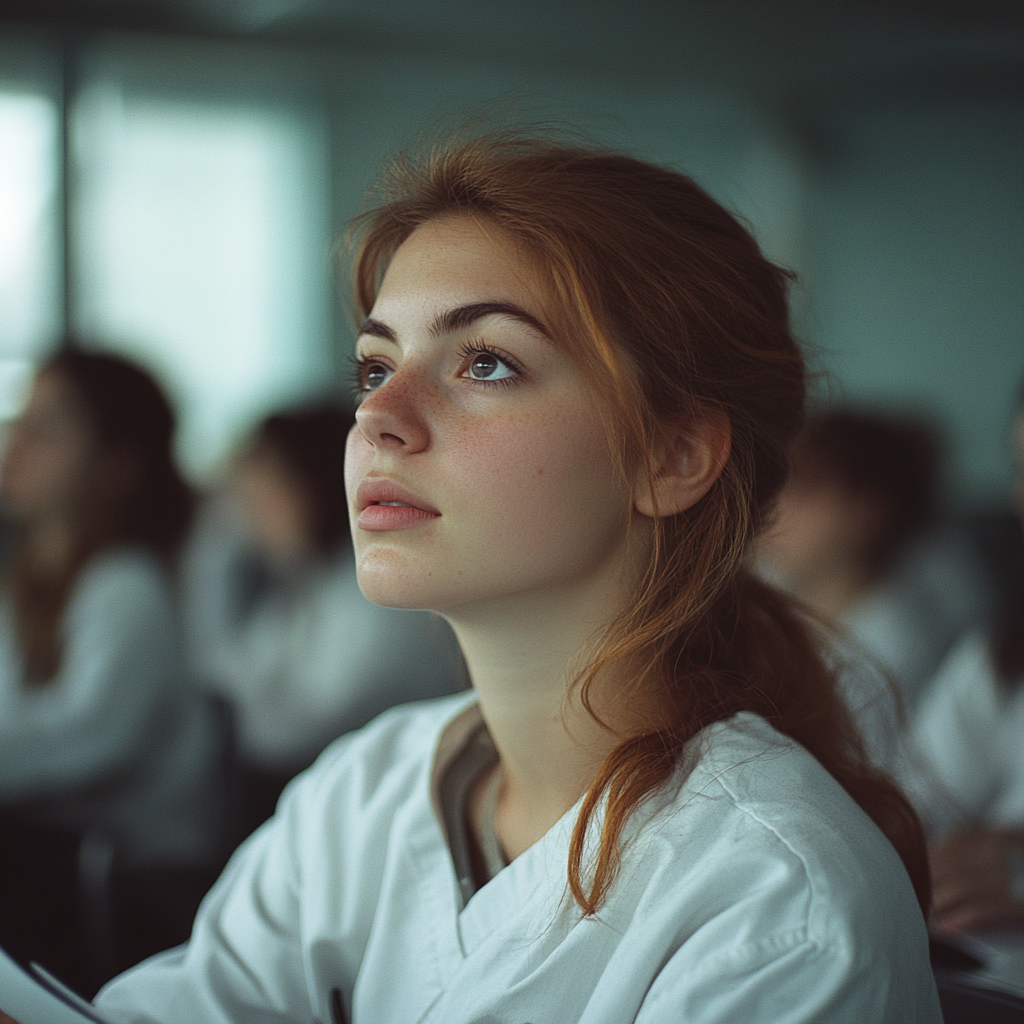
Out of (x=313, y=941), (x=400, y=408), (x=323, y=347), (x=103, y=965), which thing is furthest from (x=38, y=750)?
(x=323, y=347)

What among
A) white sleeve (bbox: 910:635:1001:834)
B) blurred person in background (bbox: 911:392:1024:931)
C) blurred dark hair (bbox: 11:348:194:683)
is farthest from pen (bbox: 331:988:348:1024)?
blurred dark hair (bbox: 11:348:194:683)

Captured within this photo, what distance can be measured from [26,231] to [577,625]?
4365 millimetres

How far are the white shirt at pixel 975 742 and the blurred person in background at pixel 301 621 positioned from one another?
0.93 m

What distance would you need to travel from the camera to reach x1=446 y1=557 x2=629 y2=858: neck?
88 cm

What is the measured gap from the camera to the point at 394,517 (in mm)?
842

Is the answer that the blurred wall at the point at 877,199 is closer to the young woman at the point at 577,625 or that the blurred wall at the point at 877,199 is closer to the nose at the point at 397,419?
the young woman at the point at 577,625

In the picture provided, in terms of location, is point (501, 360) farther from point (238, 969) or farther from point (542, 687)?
point (238, 969)

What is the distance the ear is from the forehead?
0.16 metres

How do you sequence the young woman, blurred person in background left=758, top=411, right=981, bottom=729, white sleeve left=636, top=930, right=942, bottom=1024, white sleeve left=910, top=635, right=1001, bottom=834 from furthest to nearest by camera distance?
blurred person in background left=758, top=411, right=981, bottom=729 → white sleeve left=910, top=635, right=1001, bottom=834 → the young woman → white sleeve left=636, top=930, right=942, bottom=1024

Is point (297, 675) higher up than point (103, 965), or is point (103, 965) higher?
point (103, 965)

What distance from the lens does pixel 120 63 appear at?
464cm

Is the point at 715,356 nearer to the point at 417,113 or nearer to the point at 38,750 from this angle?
the point at 38,750

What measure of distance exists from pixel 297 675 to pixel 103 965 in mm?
1195

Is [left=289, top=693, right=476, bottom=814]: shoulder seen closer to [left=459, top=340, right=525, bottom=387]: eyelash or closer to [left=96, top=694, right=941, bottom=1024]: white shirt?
[left=96, top=694, right=941, bottom=1024]: white shirt
